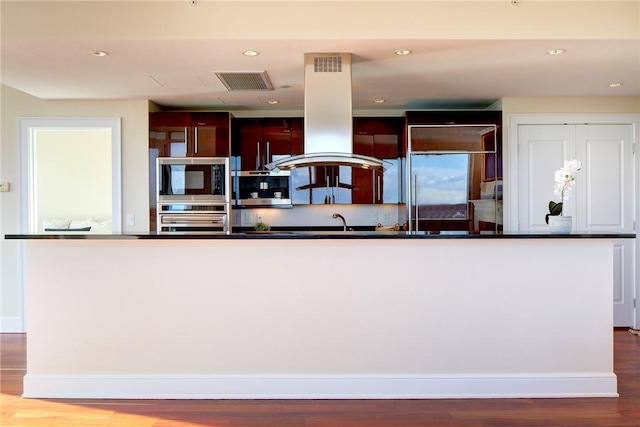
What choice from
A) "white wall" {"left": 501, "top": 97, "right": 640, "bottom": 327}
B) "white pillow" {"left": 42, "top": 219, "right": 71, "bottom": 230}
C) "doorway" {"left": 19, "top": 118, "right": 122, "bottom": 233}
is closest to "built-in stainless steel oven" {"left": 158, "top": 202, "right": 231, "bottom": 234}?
"white wall" {"left": 501, "top": 97, "right": 640, "bottom": 327}

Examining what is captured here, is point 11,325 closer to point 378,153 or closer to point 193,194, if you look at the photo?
point 193,194

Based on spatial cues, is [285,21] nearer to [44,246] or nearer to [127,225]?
[44,246]

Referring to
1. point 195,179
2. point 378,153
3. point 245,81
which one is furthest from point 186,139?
point 378,153

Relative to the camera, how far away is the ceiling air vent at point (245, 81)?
3506mm

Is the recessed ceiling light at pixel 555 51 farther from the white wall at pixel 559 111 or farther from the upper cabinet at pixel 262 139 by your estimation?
the upper cabinet at pixel 262 139

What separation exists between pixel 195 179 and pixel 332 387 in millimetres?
2569

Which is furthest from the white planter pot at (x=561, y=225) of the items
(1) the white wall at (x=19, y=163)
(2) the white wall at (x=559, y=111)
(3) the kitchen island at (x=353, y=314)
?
(1) the white wall at (x=19, y=163)

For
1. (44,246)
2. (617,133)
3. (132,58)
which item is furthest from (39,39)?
(617,133)

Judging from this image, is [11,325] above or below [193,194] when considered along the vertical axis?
below

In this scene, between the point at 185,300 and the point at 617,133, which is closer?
the point at 185,300

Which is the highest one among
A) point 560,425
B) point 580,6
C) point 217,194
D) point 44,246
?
point 580,6

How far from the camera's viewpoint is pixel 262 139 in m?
4.76

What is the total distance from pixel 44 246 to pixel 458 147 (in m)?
3.53

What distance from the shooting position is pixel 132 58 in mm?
3115
